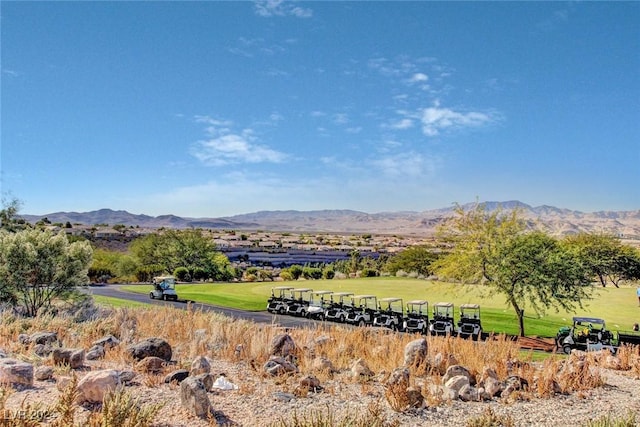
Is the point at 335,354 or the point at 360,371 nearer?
the point at 360,371

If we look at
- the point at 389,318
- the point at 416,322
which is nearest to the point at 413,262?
the point at 389,318

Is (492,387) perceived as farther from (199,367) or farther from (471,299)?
(471,299)

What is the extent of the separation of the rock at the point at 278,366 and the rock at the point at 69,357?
12.4 feet

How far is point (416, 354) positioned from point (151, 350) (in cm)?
601

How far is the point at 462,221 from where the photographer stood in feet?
95.2

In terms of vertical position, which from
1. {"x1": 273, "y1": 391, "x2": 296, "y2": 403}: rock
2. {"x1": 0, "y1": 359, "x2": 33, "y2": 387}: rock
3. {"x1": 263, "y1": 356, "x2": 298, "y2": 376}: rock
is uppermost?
{"x1": 0, "y1": 359, "x2": 33, "y2": 387}: rock

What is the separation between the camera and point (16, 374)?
354 inches

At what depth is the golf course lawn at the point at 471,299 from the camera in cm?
2644

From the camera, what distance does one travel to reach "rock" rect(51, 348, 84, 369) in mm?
10547

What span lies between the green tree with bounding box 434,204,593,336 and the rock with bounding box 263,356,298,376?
636 inches

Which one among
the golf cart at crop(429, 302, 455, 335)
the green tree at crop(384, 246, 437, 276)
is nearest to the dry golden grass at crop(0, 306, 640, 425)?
the golf cart at crop(429, 302, 455, 335)

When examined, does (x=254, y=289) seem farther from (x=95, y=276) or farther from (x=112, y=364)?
(x=112, y=364)

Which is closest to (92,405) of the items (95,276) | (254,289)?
(254,289)

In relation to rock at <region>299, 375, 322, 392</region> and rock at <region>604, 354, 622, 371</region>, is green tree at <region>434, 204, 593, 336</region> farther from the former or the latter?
rock at <region>299, 375, 322, 392</region>
